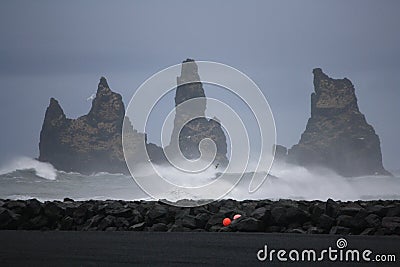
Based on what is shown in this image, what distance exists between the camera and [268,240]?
1576cm

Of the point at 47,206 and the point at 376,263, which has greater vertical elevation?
the point at 47,206

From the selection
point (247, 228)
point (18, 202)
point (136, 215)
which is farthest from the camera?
point (18, 202)

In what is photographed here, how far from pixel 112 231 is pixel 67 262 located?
1031 cm

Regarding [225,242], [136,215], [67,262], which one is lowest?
[67,262]

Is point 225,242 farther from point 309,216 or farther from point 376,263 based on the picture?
point 309,216

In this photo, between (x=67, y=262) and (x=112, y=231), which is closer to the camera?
(x=67, y=262)

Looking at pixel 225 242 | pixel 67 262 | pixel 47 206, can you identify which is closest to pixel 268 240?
pixel 225 242
